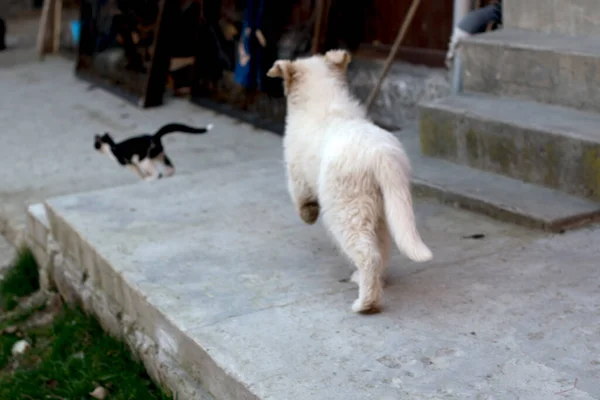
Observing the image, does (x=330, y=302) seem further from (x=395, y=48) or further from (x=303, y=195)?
(x=395, y=48)

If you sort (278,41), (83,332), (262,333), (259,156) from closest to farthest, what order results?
(262,333) < (83,332) < (259,156) < (278,41)

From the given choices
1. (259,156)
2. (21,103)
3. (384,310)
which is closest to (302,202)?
(384,310)

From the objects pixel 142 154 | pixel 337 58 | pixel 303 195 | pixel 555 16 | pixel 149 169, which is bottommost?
pixel 149 169

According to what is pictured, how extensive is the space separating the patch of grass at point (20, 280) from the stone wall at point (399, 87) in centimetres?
292

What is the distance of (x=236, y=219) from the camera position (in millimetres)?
4852

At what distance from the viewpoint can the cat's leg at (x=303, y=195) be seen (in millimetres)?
3949

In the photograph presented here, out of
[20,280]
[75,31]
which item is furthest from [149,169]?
[75,31]

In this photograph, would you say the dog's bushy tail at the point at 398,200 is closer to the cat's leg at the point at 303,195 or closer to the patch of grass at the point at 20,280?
the cat's leg at the point at 303,195

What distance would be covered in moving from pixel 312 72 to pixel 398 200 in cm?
89

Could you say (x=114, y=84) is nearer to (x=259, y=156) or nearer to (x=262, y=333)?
(x=259, y=156)

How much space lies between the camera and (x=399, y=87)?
725 cm

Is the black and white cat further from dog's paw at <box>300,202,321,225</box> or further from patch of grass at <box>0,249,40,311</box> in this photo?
dog's paw at <box>300,202,321,225</box>

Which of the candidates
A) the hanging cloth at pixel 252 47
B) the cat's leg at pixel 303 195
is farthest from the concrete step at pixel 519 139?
the hanging cloth at pixel 252 47

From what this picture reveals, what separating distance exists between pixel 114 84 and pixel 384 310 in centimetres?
803
